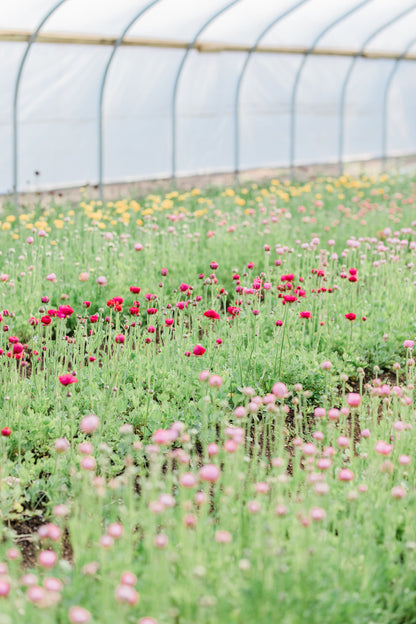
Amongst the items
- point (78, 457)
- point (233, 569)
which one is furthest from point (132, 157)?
point (233, 569)

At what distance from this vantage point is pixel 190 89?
1187cm

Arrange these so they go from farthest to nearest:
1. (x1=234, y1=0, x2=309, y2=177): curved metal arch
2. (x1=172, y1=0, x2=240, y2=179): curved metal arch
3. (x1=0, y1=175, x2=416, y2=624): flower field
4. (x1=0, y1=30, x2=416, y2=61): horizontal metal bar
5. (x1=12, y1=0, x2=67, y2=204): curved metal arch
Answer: (x1=234, y1=0, x2=309, y2=177): curved metal arch → (x1=172, y1=0, x2=240, y2=179): curved metal arch → (x1=0, y1=30, x2=416, y2=61): horizontal metal bar → (x1=12, y1=0, x2=67, y2=204): curved metal arch → (x1=0, y1=175, x2=416, y2=624): flower field

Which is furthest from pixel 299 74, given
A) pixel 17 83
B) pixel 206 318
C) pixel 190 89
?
pixel 206 318

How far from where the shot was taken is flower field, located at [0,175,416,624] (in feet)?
7.21

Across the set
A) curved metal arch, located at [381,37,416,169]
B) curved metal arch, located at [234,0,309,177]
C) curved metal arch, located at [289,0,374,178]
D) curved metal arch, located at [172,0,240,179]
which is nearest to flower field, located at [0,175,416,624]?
curved metal arch, located at [172,0,240,179]

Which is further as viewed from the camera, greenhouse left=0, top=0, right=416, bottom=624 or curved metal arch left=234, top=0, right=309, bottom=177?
curved metal arch left=234, top=0, right=309, bottom=177

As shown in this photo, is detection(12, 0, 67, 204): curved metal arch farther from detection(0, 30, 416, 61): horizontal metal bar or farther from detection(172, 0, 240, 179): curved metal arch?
detection(172, 0, 240, 179): curved metal arch

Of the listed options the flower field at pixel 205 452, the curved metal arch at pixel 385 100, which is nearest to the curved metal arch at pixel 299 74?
the curved metal arch at pixel 385 100

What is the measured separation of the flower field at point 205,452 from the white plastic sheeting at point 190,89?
Answer: 343cm

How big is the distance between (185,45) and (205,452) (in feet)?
29.2

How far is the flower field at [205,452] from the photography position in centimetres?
220

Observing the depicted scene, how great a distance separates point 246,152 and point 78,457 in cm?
1038

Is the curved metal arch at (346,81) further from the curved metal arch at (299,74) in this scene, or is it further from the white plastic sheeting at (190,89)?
the curved metal arch at (299,74)

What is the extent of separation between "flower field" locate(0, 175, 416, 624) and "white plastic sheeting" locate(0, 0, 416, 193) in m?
3.43
